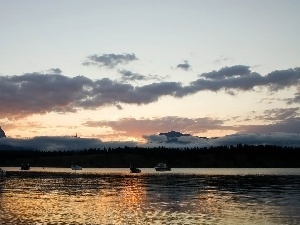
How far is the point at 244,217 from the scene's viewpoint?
176 feet

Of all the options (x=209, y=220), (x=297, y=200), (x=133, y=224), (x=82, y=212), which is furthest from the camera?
(x=297, y=200)

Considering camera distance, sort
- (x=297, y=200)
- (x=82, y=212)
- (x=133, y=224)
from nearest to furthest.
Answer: (x=133, y=224)
(x=82, y=212)
(x=297, y=200)

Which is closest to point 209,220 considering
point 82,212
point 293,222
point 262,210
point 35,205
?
point 293,222

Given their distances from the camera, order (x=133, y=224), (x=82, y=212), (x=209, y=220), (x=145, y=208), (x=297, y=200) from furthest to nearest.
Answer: (x=297, y=200)
(x=145, y=208)
(x=82, y=212)
(x=209, y=220)
(x=133, y=224)

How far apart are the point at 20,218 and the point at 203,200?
3356 cm

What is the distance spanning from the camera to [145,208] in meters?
62.9

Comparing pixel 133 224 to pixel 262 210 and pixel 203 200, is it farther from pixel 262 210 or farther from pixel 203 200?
pixel 203 200

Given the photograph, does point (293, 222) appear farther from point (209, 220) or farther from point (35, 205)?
point (35, 205)

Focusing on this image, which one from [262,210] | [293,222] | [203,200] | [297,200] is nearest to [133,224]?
[293,222]

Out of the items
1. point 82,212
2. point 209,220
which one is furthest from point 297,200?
point 82,212

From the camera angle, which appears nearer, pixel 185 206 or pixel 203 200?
pixel 185 206

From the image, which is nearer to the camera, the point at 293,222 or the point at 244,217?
the point at 293,222

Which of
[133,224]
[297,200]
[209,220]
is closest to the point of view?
[133,224]

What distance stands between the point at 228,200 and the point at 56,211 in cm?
3048
